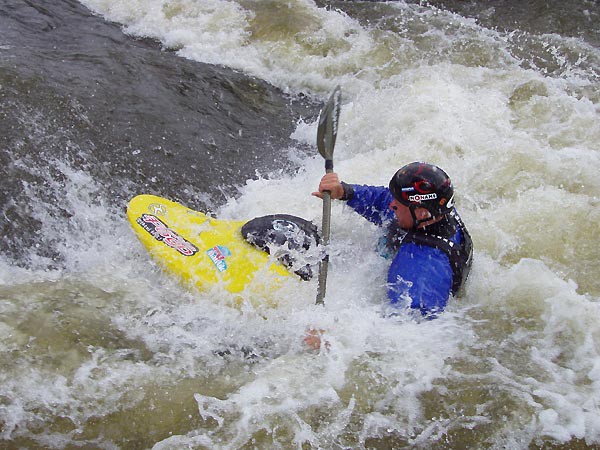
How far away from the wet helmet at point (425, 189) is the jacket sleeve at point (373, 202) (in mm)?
665

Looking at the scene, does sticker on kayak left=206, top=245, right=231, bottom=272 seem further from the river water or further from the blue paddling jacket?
the blue paddling jacket

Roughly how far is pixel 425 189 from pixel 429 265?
42cm

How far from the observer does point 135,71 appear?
22.2ft

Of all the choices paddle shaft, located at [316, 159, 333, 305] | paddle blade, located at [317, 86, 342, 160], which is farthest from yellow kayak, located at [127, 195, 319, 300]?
paddle blade, located at [317, 86, 342, 160]

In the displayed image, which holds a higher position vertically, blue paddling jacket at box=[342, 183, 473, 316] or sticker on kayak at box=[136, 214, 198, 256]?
blue paddling jacket at box=[342, 183, 473, 316]

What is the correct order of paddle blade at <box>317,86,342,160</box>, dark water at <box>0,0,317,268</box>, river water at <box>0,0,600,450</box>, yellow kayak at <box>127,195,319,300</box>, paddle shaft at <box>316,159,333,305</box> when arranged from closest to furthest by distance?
1. river water at <box>0,0,600,450</box>
2. paddle shaft at <box>316,159,333,305</box>
3. paddle blade at <box>317,86,342,160</box>
4. yellow kayak at <box>127,195,319,300</box>
5. dark water at <box>0,0,317,268</box>

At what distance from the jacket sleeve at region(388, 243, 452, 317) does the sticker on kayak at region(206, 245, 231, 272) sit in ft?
3.74

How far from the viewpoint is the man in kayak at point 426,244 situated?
11.0ft

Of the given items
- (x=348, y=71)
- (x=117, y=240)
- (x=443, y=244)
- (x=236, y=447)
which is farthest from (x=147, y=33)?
(x=236, y=447)

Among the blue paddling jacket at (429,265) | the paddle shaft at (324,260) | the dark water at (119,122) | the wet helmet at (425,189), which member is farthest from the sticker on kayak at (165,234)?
the wet helmet at (425,189)

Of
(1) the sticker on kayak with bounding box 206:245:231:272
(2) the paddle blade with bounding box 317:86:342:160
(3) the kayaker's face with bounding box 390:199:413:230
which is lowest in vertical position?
(1) the sticker on kayak with bounding box 206:245:231:272

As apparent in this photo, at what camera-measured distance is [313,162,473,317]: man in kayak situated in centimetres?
335

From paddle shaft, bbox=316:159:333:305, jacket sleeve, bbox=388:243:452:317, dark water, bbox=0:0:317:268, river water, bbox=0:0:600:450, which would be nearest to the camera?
river water, bbox=0:0:600:450

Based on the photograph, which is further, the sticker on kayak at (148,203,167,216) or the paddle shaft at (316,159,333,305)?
the sticker on kayak at (148,203,167,216)
